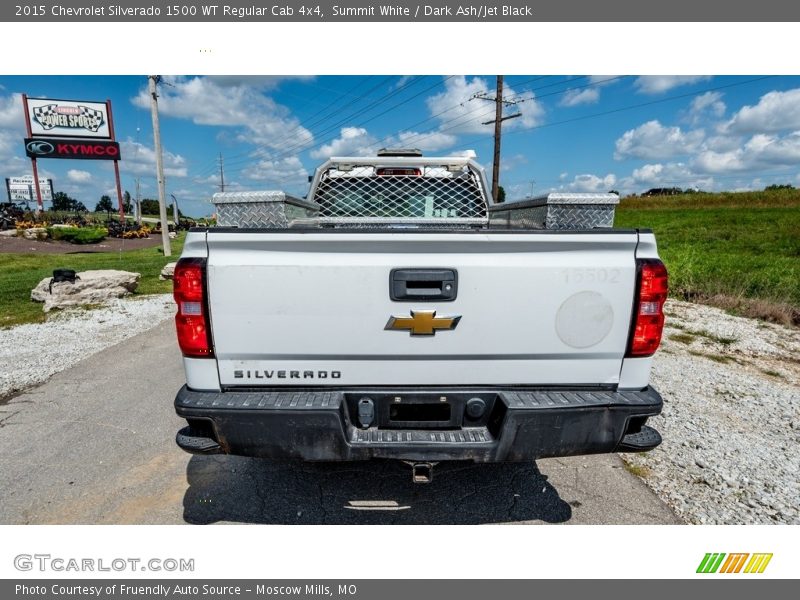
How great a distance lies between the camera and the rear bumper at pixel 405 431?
202 centimetres

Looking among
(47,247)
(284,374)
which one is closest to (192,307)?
(284,374)

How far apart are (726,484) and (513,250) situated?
2324 mm

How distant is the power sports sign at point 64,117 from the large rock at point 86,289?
31681mm

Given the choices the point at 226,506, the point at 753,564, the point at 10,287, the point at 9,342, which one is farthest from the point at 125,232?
the point at 753,564

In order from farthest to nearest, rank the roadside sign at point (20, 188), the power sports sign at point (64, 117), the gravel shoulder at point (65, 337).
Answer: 1. the roadside sign at point (20, 188)
2. the power sports sign at point (64, 117)
3. the gravel shoulder at point (65, 337)

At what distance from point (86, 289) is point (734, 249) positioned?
22.6 m

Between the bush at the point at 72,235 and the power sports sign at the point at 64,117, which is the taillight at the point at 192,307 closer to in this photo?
the bush at the point at 72,235

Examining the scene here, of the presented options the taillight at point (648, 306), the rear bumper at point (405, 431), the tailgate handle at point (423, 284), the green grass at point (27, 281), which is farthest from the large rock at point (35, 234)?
the taillight at point (648, 306)

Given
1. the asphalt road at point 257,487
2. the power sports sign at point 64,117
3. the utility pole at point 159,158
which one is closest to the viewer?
the asphalt road at point 257,487

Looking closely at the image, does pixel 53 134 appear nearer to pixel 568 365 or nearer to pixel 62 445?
pixel 62 445

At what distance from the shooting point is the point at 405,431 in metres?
2.18

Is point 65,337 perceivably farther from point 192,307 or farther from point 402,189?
point 192,307

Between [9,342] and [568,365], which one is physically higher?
[568,365]

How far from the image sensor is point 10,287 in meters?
9.99
